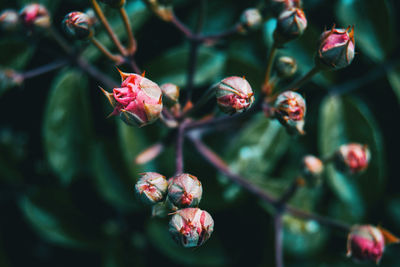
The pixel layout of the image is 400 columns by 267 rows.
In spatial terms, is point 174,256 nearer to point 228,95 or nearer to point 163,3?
point 228,95

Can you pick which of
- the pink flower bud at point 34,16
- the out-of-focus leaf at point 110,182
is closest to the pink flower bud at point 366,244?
the out-of-focus leaf at point 110,182

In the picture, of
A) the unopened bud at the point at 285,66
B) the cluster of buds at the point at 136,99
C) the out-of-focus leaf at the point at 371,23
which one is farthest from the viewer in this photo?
the out-of-focus leaf at the point at 371,23

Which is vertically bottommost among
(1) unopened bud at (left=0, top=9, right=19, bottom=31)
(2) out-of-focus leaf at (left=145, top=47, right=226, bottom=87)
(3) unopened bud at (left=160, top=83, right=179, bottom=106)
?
(2) out-of-focus leaf at (left=145, top=47, right=226, bottom=87)

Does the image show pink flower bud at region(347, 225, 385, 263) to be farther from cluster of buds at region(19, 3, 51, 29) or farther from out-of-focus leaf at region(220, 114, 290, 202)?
cluster of buds at region(19, 3, 51, 29)

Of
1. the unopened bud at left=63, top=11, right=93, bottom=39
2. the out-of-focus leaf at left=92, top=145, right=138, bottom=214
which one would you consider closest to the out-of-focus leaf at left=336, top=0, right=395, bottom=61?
the unopened bud at left=63, top=11, right=93, bottom=39

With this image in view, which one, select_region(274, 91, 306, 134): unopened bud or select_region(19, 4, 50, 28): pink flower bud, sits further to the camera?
select_region(19, 4, 50, 28): pink flower bud

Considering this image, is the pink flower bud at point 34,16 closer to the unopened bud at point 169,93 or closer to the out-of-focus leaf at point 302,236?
the unopened bud at point 169,93

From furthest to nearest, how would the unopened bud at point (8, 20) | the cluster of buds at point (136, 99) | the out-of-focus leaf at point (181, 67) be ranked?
the out-of-focus leaf at point (181, 67) → the unopened bud at point (8, 20) → the cluster of buds at point (136, 99)

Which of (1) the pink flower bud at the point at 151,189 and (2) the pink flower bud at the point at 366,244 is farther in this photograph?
(2) the pink flower bud at the point at 366,244
